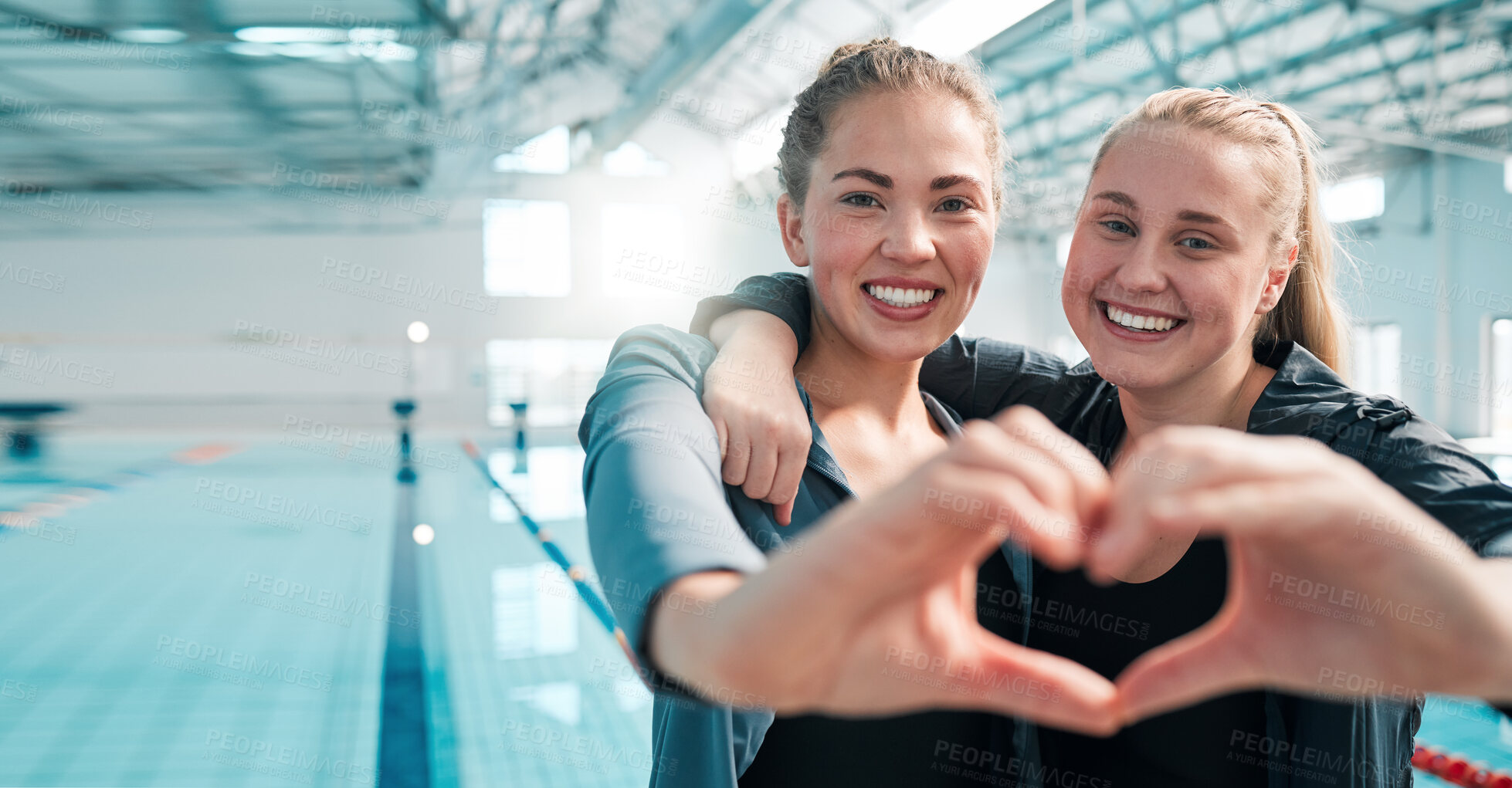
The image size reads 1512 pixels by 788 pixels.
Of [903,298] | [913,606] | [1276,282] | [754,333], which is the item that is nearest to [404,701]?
[754,333]

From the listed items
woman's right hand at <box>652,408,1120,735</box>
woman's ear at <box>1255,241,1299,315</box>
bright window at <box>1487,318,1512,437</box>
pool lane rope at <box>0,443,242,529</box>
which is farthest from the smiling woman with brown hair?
bright window at <box>1487,318,1512,437</box>

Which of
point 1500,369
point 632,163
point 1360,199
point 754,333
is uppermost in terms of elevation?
point 632,163

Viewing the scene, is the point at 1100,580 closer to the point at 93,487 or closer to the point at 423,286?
the point at 93,487

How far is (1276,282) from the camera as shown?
1.13 metres

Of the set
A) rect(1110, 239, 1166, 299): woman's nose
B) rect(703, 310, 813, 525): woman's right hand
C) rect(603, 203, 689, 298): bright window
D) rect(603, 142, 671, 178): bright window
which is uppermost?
rect(603, 142, 671, 178): bright window

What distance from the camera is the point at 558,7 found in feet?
32.0

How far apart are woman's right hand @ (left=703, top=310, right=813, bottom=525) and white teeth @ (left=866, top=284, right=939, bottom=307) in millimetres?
166

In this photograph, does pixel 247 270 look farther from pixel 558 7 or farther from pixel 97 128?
pixel 558 7

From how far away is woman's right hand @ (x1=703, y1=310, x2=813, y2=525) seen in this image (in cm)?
81

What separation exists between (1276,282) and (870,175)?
1.86 feet

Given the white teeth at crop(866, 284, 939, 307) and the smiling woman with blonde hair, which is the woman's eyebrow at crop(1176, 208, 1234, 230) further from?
the white teeth at crop(866, 284, 939, 307)

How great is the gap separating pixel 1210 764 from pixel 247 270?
1409 centimetres

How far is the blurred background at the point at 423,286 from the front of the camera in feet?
10.4

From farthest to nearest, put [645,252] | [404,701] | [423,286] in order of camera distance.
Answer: [645,252], [423,286], [404,701]
